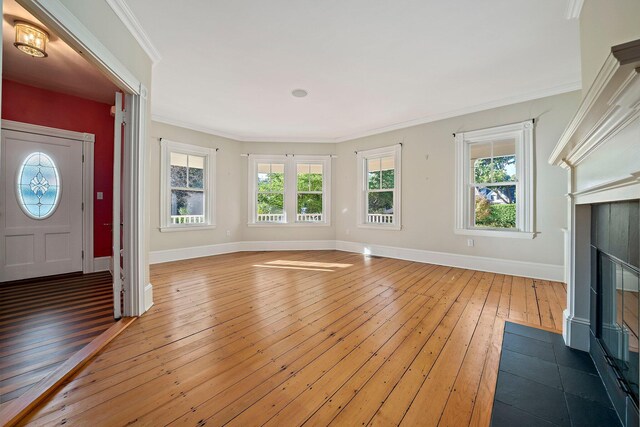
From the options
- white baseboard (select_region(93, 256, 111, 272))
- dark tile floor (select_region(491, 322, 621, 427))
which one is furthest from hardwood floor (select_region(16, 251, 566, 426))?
white baseboard (select_region(93, 256, 111, 272))

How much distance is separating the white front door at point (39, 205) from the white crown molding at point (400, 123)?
1559mm

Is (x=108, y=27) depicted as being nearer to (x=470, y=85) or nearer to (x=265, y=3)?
(x=265, y=3)

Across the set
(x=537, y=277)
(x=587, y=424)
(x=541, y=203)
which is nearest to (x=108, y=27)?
(x=587, y=424)

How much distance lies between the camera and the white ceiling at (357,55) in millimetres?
2244

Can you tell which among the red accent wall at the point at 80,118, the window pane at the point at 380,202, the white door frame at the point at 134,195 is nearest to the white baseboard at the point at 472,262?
the window pane at the point at 380,202

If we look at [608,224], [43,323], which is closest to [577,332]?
[608,224]

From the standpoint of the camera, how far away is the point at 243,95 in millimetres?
3875

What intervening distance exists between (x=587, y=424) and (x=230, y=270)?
13.4 ft

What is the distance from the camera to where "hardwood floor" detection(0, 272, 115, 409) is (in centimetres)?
165

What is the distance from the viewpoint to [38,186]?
11.9 ft

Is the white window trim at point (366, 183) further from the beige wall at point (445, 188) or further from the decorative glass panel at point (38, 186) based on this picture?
the decorative glass panel at point (38, 186)

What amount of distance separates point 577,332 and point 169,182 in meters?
5.89

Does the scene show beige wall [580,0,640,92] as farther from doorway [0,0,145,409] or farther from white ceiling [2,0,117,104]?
white ceiling [2,0,117,104]

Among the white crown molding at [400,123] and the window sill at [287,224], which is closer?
the white crown molding at [400,123]
